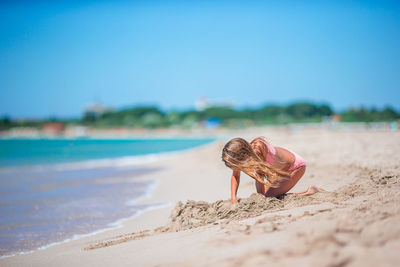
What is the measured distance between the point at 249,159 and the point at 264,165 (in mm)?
219

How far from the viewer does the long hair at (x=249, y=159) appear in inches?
149

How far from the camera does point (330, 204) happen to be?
364 centimetres

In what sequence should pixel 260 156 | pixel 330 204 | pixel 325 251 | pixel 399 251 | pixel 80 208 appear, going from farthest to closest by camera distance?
pixel 80 208, pixel 260 156, pixel 330 204, pixel 325 251, pixel 399 251

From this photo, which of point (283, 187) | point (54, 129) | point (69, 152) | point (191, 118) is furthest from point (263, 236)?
point (54, 129)

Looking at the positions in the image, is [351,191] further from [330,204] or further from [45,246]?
[45,246]

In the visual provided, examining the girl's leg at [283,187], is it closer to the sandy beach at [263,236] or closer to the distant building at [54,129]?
the sandy beach at [263,236]

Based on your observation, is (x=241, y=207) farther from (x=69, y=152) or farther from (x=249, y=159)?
(x=69, y=152)

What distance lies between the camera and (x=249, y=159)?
3.82 metres

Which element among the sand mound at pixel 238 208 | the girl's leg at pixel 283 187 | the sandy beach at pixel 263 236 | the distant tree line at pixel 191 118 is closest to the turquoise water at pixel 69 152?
the sandy beach at pixel 263 236

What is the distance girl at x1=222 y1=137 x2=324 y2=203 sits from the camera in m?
3.80

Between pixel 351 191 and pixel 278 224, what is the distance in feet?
5.98

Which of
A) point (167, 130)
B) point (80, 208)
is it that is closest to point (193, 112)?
point (167, 130)

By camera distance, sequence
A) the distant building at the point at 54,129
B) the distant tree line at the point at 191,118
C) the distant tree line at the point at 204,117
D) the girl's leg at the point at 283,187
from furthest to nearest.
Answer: the distant building at the point at 54,129
the distant tree line at the point at 191,118
the distant tree line at the point at 204,117
the girl's leg at the point at 283,187

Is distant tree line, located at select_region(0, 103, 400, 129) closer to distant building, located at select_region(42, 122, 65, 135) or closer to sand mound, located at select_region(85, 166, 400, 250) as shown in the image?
distant building, located at select_region(42, 122, 65, 135)
